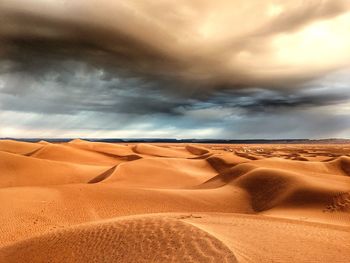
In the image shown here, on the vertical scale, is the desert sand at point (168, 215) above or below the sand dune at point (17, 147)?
below

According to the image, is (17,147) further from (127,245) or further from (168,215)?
(127,245)

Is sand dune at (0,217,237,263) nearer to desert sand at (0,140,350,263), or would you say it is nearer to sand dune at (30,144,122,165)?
desert sand at (0,140,350,263)

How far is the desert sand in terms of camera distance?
748cm

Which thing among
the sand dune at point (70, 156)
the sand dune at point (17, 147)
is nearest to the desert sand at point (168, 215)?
the sand dune at point (70, 156)

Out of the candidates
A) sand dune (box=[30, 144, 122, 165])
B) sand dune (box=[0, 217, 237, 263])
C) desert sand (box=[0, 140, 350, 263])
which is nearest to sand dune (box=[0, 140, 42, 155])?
sand dune (box=[30, 144, 122, 165])

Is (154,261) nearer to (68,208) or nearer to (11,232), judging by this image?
(11,232)

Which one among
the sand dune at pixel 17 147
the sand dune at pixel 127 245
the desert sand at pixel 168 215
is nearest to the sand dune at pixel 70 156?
the sand dune at pixel 17 147

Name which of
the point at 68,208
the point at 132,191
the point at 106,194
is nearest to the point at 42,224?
the point at 68,208

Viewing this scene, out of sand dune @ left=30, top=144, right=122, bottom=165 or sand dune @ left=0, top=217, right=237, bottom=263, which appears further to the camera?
sand dune @ left=30, top=144, right=122, bottom=165

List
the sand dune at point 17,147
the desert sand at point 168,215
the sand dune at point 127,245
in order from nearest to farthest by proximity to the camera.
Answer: the sand dune at point 127,245, the desert sand at point 168,215, the sand dune at point 17,147

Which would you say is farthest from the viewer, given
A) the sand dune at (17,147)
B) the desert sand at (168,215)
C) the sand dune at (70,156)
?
the sand dune at (17,147)

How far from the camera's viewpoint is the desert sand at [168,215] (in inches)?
295

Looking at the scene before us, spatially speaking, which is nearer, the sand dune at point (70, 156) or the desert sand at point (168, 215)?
the desert sand at point (168, 215)

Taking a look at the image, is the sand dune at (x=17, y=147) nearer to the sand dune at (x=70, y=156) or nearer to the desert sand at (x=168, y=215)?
the sand dune at (x=70, y=156)
